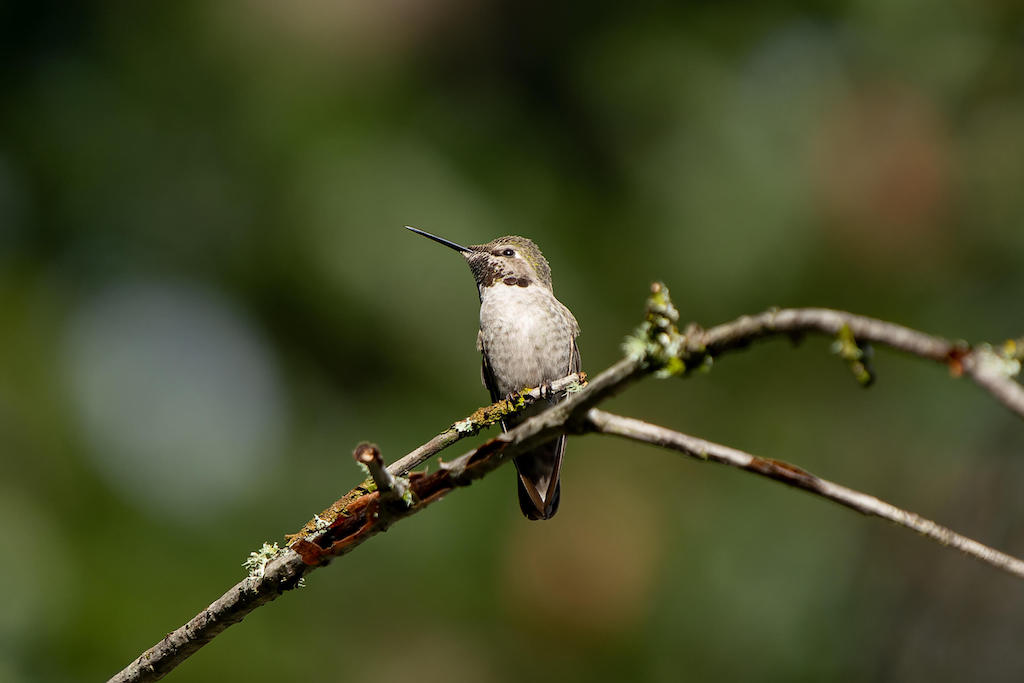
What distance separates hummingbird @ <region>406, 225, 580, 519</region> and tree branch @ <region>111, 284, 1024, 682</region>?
1.53 m

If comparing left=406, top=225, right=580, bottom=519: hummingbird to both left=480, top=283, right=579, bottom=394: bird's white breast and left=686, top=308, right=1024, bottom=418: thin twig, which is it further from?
left=686, top=308, right=1024, bottom=418: thin twig

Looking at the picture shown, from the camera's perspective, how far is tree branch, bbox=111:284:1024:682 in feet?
3.21

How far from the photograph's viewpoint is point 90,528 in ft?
25.2

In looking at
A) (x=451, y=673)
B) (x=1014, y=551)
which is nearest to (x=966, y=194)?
(x=1014, y=551)

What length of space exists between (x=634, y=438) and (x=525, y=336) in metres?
2.34

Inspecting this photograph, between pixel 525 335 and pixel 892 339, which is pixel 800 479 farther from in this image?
pixel 525 335

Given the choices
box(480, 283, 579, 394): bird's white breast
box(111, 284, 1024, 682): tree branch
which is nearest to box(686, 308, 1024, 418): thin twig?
box(111, 284, 1024, 682): tree branch

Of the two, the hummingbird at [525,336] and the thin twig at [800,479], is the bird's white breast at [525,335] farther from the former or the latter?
the thin twig at [800,479]

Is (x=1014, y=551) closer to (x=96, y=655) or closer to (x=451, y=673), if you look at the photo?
(x=451, y=673)

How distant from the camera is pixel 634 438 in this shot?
1302 mm

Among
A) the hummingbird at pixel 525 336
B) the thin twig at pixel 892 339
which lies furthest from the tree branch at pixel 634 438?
the hummingbird at pixel 525 336

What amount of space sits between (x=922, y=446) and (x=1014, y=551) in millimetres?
3918

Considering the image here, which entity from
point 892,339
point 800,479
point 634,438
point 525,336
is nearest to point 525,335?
point 525,336

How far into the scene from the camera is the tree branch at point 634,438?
977mm
